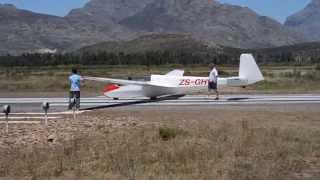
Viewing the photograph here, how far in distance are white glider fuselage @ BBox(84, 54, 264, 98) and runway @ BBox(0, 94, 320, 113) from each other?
40 centimetres

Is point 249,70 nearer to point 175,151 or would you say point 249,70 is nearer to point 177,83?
point 177,83

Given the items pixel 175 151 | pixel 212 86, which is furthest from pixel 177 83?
pixel 175 151

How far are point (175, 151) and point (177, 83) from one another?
15001 millimetres

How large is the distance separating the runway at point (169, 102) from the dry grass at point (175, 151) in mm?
6170

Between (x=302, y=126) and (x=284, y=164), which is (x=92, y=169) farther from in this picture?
(x=302, y=126)

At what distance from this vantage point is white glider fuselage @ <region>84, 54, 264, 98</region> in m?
29.6

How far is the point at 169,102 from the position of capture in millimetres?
28562

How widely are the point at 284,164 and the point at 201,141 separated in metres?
3.33

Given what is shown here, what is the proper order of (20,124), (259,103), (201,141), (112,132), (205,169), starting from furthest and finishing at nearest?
1. (259,103)
2. (20,124)
3. (112,132)
4. (201,141)
5. (205,169)

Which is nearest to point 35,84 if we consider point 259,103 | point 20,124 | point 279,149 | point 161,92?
point 161,92

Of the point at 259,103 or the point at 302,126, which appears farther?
the point at 259,103

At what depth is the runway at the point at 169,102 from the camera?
27500 mm

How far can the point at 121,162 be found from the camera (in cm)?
1398

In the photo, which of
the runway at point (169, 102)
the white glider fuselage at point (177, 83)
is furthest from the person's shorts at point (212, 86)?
the runway at point (169, 102)
